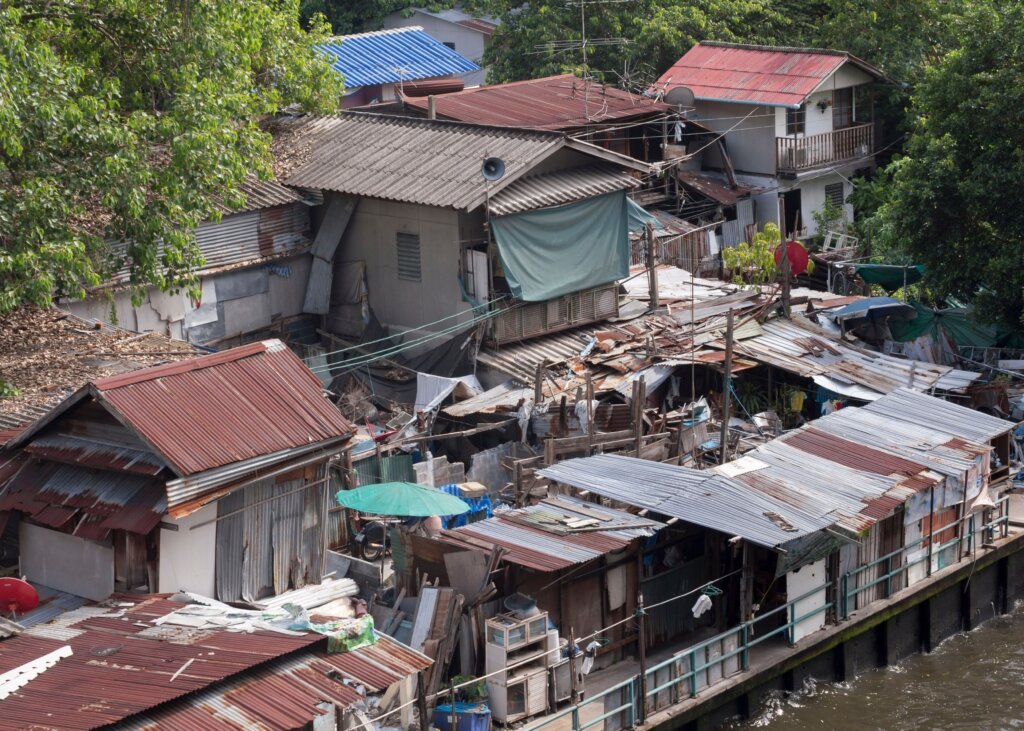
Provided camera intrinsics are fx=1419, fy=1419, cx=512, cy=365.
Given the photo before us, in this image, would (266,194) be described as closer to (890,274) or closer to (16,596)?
(16,596)

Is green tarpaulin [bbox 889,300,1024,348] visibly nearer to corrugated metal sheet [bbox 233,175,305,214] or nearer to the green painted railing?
the green painted railing

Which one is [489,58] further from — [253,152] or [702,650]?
[702,650]

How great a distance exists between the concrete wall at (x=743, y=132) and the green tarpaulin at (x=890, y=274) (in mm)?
7381

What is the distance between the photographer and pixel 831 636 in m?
21.5

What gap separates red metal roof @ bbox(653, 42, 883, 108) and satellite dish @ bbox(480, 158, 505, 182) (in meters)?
15.0

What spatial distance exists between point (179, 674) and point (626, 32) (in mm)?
32466

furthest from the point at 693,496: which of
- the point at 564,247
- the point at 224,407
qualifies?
the point at 564,247

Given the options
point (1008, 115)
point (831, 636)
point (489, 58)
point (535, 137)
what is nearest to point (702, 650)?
point (831, 636)

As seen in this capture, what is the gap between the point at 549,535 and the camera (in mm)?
19094

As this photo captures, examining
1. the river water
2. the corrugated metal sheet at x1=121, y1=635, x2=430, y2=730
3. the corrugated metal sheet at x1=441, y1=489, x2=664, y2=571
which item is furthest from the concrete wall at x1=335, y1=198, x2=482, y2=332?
the corrugated metal sheet at x1=121, y1=635, x2=430, y2=730

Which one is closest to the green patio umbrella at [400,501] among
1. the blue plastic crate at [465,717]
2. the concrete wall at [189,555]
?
the concrete wall at [189,555]

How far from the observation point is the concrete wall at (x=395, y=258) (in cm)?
2728

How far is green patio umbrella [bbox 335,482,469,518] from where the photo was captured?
19.5m

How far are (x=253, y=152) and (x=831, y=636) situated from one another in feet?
42.6
